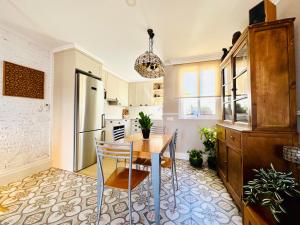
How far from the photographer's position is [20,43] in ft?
8.27

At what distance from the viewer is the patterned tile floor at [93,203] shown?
5.03 feet

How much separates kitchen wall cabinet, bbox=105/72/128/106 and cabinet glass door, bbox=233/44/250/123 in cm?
361

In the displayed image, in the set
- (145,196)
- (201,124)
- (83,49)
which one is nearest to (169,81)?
(201,124)

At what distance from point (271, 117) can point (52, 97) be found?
369 cm

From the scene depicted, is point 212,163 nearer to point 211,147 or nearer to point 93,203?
point 211,147

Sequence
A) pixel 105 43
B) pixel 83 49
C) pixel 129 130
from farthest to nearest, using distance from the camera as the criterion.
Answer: pixel 129 130, pixel 83 49, pixel 105 43

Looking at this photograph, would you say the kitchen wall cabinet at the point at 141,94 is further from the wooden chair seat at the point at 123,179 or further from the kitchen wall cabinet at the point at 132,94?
the wooden chair seat at the point at 123,179

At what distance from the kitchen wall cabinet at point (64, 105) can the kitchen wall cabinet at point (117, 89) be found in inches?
60.4

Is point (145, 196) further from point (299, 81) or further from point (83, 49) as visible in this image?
point (83, 49)

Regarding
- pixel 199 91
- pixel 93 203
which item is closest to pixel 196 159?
pixel 199 91

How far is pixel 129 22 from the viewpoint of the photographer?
85.0 inches

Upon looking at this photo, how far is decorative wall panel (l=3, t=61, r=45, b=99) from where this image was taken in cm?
232

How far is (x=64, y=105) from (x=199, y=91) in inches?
121

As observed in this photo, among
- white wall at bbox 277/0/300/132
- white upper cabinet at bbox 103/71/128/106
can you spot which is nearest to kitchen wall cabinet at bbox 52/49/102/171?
white upper cabinet at bbox 103/71/128/106
